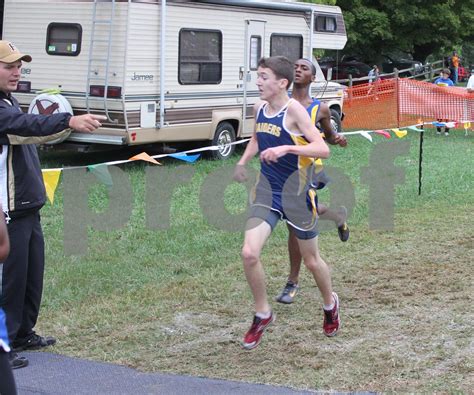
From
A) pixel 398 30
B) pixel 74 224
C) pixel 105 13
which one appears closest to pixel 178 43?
pixel 105 13

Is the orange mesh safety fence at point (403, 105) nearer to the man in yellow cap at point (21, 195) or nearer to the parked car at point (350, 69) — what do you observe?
the parked car at point (350, 69)

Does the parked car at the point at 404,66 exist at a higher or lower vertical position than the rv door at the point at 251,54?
higher

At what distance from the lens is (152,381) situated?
15.9ft

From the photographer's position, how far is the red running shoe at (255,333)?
5.29m

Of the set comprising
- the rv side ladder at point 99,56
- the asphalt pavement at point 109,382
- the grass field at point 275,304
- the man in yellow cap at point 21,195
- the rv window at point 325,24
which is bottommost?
the asphalt pavement at point 109,382

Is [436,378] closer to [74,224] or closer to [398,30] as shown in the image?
[74,224]

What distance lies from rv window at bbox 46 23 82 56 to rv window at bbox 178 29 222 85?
5.47 ft

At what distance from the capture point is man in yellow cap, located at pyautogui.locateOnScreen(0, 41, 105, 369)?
15.7 feet

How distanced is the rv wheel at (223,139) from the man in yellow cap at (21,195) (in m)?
9.05

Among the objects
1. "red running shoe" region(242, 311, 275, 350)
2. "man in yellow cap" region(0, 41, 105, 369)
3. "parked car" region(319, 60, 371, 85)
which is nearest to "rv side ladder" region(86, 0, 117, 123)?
"man in yellow cap" region(0, 41, 105, 369)

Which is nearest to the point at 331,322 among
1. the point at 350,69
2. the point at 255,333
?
the point at 255,333

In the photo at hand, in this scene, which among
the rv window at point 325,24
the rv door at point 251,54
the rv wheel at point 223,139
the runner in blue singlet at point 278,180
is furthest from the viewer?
the rv window at point 325,24

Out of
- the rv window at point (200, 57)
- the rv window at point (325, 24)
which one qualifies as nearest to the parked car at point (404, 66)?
the rv window at point (325, 24)

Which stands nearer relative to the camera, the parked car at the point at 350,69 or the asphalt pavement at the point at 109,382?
the asphalt pavement at the point at 109,382
